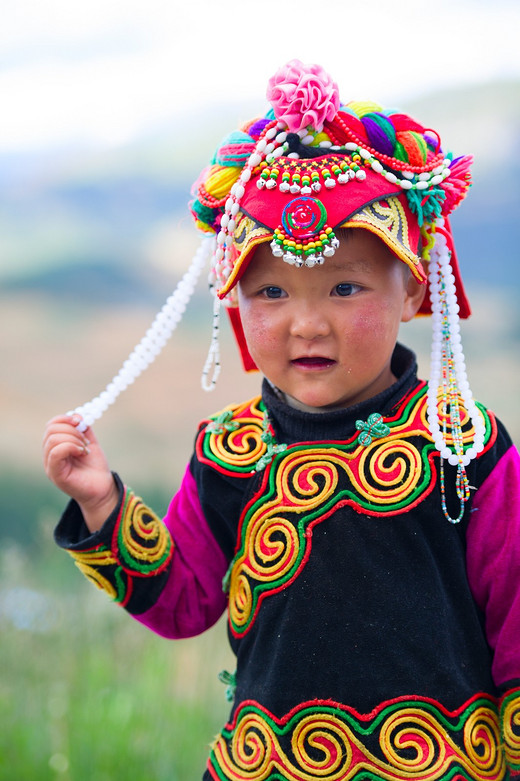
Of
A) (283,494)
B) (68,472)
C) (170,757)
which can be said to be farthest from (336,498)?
(170,757)

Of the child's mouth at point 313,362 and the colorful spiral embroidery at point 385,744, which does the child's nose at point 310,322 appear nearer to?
the child's mouth at point 313,362

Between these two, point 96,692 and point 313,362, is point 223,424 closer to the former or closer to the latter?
point 313,362

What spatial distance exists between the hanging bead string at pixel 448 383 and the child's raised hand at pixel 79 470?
0.63m

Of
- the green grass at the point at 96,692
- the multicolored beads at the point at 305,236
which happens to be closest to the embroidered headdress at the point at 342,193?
the multicolored beads at the point at 305,236

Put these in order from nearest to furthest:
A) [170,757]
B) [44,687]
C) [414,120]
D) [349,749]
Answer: [349,749], [414,120], [170,757], [44,687]

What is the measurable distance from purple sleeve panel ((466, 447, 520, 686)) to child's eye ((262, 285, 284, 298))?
1.61ft

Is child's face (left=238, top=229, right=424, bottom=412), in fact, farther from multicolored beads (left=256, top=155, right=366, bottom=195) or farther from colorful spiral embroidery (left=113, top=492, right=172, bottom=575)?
colorful spiral embroidery (left=113, top=492, right=172, bottom=575)

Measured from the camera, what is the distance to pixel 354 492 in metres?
1.54

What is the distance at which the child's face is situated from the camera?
4.88 feet

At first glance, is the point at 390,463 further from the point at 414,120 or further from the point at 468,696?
the point at 414,120

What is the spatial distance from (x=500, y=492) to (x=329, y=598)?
0.35 meters

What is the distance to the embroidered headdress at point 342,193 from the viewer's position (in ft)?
4.77

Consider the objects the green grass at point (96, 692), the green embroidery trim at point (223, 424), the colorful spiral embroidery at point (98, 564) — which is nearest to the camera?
the colorful spiral embroidery at point (98, 564)

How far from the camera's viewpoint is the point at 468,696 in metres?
1.48
